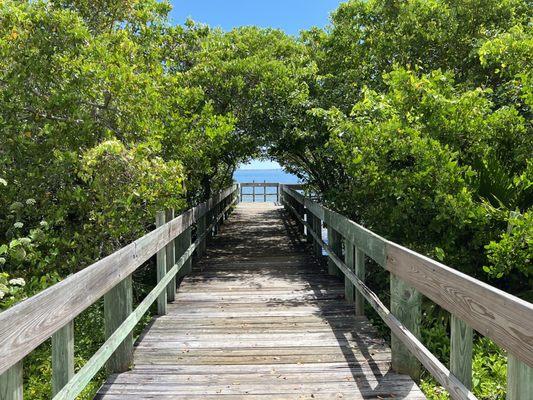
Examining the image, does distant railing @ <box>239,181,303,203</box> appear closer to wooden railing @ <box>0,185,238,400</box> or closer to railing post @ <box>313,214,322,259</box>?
railing post @ <box>313,214,322,259</box>

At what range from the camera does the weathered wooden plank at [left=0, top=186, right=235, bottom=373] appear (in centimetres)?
185

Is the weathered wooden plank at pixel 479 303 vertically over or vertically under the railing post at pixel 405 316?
over

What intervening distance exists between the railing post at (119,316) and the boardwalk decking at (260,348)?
0.38 ft

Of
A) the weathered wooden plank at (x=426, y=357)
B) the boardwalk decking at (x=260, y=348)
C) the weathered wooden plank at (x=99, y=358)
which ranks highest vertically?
the weathered wooden plank at (x=426, y=357)

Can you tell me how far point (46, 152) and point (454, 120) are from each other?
16.0 ft

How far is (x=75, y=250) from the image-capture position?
19.2 feet

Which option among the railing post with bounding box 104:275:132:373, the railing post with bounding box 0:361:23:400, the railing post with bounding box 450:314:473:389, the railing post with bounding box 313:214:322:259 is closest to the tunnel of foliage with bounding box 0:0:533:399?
the railing post with bounding box 104:275:132:373

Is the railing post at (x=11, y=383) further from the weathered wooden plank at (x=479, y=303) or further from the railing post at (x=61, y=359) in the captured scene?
the weathered wooden plank at (x=479, y=303)

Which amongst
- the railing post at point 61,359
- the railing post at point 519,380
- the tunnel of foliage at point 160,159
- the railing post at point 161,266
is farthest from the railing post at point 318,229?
the railing post at point 519,380

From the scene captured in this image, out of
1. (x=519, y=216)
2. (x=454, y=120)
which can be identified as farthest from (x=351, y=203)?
(x=519, y=216)

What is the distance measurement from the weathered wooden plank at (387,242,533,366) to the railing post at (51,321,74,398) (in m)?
2.13

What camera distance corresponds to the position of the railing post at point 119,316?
3.56 metres

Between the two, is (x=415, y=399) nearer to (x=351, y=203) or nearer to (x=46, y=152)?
(x=351, y=203)

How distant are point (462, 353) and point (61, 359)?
2.18 meters
